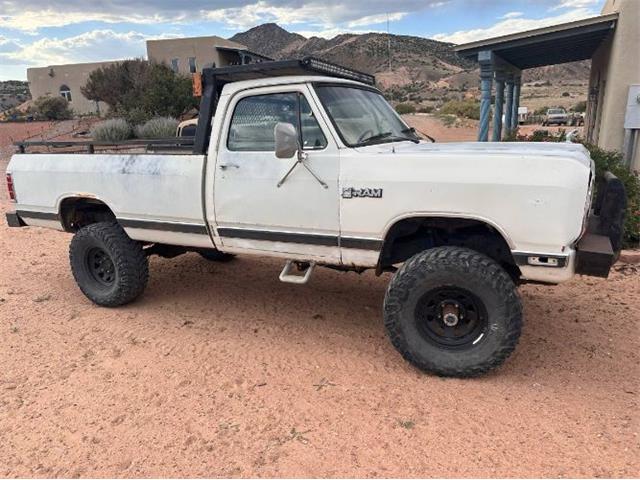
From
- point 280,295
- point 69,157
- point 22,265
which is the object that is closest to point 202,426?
point 280,295

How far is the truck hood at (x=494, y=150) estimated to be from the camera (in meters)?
3.19

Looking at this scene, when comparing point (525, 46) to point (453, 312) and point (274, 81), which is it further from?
point (453, 312)

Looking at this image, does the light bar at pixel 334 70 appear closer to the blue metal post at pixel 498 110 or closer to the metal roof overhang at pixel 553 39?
the metal roof overhang at pixel 553 39

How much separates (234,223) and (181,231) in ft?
2.01

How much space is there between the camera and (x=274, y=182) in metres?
3.92

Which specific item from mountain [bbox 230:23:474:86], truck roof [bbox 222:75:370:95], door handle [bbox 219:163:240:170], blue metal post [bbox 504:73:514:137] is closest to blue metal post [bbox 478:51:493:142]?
blue metal post [bbox 504:73:514:137]

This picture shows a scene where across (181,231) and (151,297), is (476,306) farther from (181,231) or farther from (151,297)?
(151,297)

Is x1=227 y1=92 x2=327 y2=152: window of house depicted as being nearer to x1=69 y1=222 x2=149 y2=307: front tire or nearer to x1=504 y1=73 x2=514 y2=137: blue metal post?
x1=69 y1=222 x2=149 y2=307: front tire

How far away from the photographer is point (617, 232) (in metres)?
3.43

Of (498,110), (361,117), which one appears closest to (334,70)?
(361,117)

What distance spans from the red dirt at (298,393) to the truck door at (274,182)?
880 mm

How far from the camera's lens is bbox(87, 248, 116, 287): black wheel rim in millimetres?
5203

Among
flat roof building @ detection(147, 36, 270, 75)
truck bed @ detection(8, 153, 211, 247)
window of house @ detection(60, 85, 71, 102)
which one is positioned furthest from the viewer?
window of house @ detection(60, 85, 71, 102)

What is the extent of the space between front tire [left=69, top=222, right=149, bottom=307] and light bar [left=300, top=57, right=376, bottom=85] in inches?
95.3
